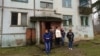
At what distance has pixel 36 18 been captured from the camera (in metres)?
21.8

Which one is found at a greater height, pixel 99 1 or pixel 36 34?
pixel 99 1

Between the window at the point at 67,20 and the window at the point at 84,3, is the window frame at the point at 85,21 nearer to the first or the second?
the window at the point at 84,3

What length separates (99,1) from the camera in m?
28.5

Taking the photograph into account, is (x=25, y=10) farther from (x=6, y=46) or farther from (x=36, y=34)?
(x=6, y=46)

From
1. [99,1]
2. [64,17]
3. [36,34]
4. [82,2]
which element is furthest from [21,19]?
[99,1]

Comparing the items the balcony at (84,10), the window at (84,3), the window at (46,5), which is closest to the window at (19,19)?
the window at (46,5)

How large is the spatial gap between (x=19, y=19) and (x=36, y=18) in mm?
2031

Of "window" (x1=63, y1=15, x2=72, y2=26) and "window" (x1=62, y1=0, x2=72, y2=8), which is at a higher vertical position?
"window" (x1=62, y1=0, x2=72, y2=8)

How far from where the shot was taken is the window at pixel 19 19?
21.1 meters

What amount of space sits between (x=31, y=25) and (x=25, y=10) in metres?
1.97

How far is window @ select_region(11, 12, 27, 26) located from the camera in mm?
21109

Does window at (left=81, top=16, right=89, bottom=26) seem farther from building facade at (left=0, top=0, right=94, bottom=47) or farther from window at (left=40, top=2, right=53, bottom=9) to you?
window at (left=40, top=2, right=53, bottom=9)

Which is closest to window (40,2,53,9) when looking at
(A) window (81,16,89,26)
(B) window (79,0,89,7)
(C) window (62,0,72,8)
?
(C) window (62,0,72,8)

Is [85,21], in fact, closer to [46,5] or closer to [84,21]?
[84,21]
